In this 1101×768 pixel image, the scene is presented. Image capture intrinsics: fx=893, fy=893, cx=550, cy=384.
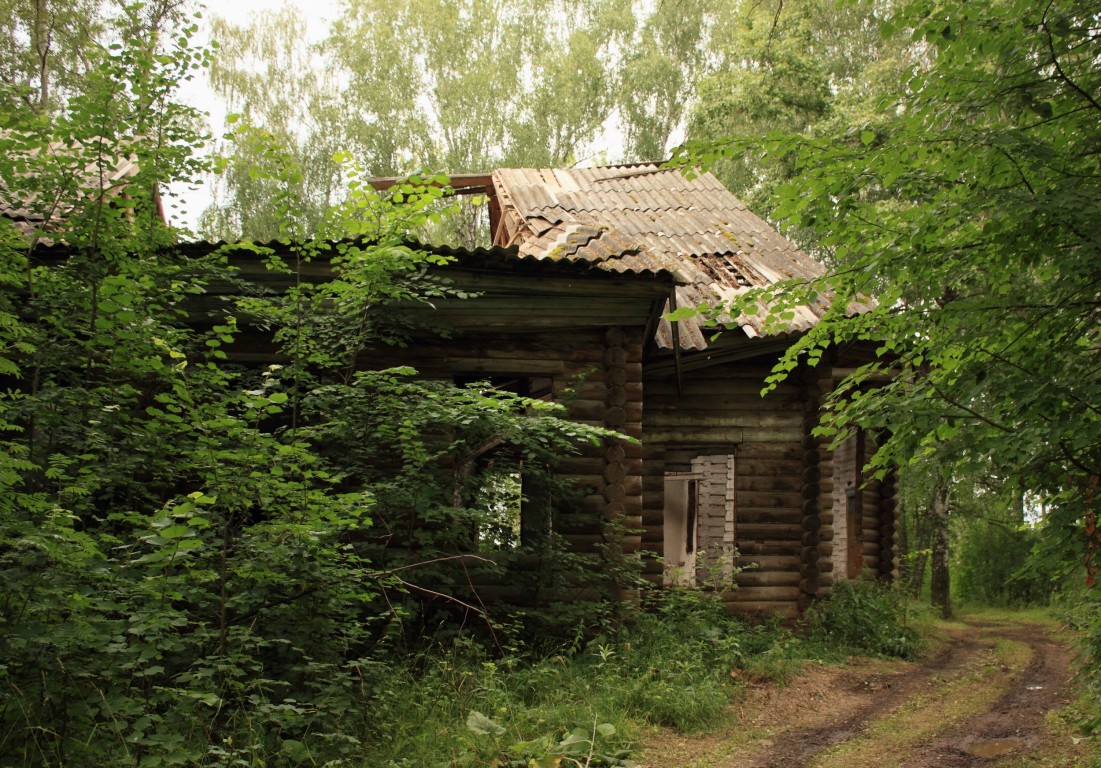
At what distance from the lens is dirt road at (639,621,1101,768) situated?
5793 mm

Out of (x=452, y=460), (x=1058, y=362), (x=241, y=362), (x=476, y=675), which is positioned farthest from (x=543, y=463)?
(x=1058, y=362)

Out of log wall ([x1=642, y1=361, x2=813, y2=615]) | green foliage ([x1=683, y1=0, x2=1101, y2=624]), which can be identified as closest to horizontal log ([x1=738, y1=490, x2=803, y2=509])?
log wall ([x1=642, y1=361, x2=813, y2=615])

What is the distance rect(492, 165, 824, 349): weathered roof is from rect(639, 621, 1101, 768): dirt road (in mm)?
3674

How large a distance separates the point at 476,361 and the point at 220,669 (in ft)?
15.3

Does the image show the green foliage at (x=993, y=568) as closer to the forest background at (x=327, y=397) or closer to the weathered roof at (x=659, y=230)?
the weathered roof at (x=659, y=230)

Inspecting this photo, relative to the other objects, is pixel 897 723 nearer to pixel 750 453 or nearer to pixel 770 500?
pixel 770 500

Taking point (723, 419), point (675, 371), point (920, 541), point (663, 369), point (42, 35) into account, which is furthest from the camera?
point (920, 541)

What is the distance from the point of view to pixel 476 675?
21.2 ft

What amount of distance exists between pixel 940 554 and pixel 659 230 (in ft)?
28.9

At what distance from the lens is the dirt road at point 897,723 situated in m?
5.79

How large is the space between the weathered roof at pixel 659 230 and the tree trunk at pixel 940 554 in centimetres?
592

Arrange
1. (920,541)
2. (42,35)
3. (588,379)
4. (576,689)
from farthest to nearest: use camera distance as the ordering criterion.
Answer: (920,541) < (42,35) < (588,379) < (576,689)

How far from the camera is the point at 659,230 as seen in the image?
12883 millimetres

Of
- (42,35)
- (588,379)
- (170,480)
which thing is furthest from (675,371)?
(42,35)
